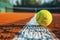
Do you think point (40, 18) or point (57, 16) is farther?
point (57, 16)

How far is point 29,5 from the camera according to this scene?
6.70ft

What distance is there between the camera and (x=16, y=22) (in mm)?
1951

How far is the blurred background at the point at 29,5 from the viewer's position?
202cm

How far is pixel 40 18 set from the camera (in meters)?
1.54

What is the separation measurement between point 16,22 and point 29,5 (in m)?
0.25

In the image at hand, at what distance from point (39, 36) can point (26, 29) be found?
20cm

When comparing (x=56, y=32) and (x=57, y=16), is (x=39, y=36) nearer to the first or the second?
(x=56, y=32)

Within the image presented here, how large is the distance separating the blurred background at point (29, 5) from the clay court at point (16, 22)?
55 millimetres

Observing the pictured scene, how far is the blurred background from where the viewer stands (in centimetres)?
202

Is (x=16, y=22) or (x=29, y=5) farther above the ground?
(x=29, y=5)

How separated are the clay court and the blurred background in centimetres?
5

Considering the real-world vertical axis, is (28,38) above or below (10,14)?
below

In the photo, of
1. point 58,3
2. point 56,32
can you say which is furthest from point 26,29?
point 58,3

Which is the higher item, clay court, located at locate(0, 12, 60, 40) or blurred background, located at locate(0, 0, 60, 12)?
blurred background, located at locate(0, 0, 60, 12)
